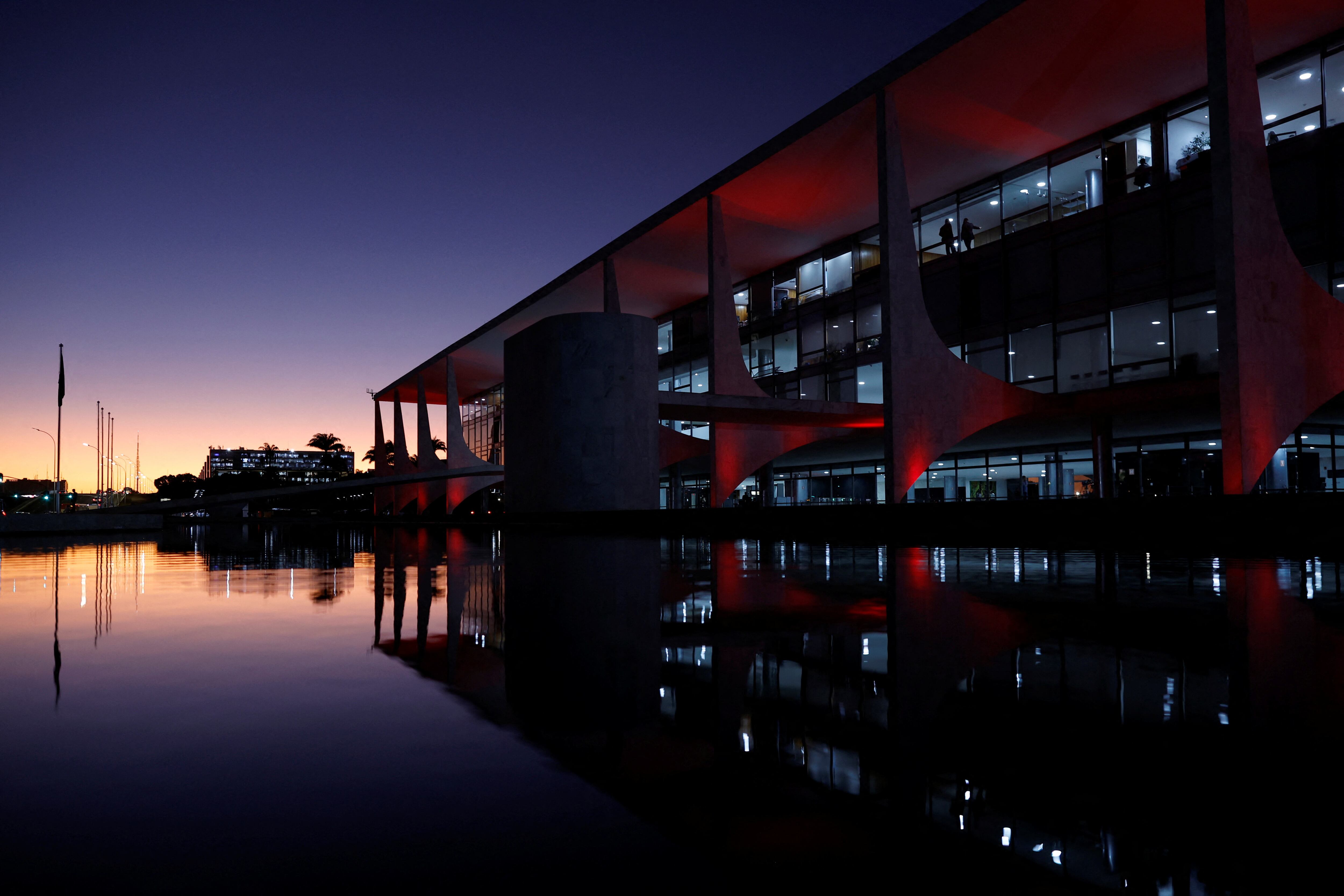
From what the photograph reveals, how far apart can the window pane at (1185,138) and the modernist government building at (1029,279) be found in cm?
8

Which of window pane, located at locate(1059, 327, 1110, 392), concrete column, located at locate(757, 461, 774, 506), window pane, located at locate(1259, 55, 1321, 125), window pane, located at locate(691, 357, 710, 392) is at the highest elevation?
window pane, located at locate(1259, 55, 1321, 125)

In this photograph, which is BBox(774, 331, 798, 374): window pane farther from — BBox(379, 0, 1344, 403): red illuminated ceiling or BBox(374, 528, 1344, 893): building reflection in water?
BBox(374, 528, 1344, 893): building reflection in water

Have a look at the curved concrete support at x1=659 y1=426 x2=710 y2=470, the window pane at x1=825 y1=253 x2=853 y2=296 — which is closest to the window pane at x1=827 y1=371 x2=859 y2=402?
the window pane at x1=825 y1=253 x2=853 y2=296

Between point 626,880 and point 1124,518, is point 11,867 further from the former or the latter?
point 1124,518

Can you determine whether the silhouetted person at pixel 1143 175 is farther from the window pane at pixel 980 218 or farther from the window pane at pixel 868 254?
the window pane at pixel 868 254

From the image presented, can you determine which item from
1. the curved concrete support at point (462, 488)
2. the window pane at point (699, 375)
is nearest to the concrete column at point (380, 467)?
the curved concrete support at point (462, 488)

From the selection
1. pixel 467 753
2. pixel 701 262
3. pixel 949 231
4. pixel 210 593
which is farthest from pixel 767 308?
pixel 467 753

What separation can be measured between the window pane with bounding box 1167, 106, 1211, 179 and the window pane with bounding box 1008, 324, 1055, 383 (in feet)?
17.6

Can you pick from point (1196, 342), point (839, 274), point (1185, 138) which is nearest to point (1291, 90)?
point (1185, 138)

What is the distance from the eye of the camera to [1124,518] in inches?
449

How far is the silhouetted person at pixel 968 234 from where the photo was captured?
28562 mm

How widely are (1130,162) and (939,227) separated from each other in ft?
23.0

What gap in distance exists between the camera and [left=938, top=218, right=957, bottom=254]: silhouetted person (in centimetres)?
2902

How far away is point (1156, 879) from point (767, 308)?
37021 mm
